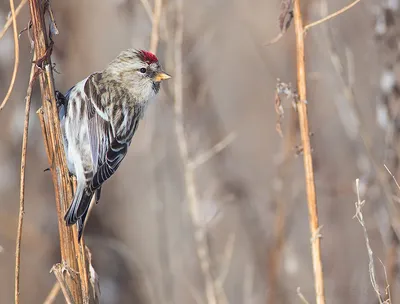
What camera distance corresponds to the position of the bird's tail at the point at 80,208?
1.51 meters

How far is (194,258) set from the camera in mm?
4707

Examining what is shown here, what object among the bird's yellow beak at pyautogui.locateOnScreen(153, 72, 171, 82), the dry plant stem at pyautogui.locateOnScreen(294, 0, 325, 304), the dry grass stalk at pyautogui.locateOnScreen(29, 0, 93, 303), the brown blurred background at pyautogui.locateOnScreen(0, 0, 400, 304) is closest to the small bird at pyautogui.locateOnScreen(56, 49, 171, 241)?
the bird's yellow beak at pyautogui.locateOnScreen(153, 72, 171, 82)

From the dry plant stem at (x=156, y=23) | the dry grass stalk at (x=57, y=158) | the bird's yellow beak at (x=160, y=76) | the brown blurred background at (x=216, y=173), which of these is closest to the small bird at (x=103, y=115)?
the bird's yellow beak at (x=160, y=76)

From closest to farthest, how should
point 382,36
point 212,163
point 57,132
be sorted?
1. point 57,132
2. point 382,36
3. point 212,163

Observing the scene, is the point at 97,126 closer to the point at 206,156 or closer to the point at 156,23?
the point at 156,23

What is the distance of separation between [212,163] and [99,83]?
195cm

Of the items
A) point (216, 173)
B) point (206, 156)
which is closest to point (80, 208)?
point (206, 156)

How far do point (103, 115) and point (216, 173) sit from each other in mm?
1967

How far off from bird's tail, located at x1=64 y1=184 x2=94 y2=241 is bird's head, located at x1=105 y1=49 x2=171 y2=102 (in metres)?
0.57

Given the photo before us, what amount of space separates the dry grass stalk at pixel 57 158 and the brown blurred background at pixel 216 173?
1.31 meters

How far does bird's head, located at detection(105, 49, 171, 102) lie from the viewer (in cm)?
233

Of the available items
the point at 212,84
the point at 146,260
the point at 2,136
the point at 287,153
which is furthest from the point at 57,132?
the point at 212,84

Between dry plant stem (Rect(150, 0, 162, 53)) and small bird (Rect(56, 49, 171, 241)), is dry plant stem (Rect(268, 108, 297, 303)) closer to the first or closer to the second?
small bird (Rect(56, 49, 171, 241))

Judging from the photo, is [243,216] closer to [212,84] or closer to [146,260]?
[146,260]
